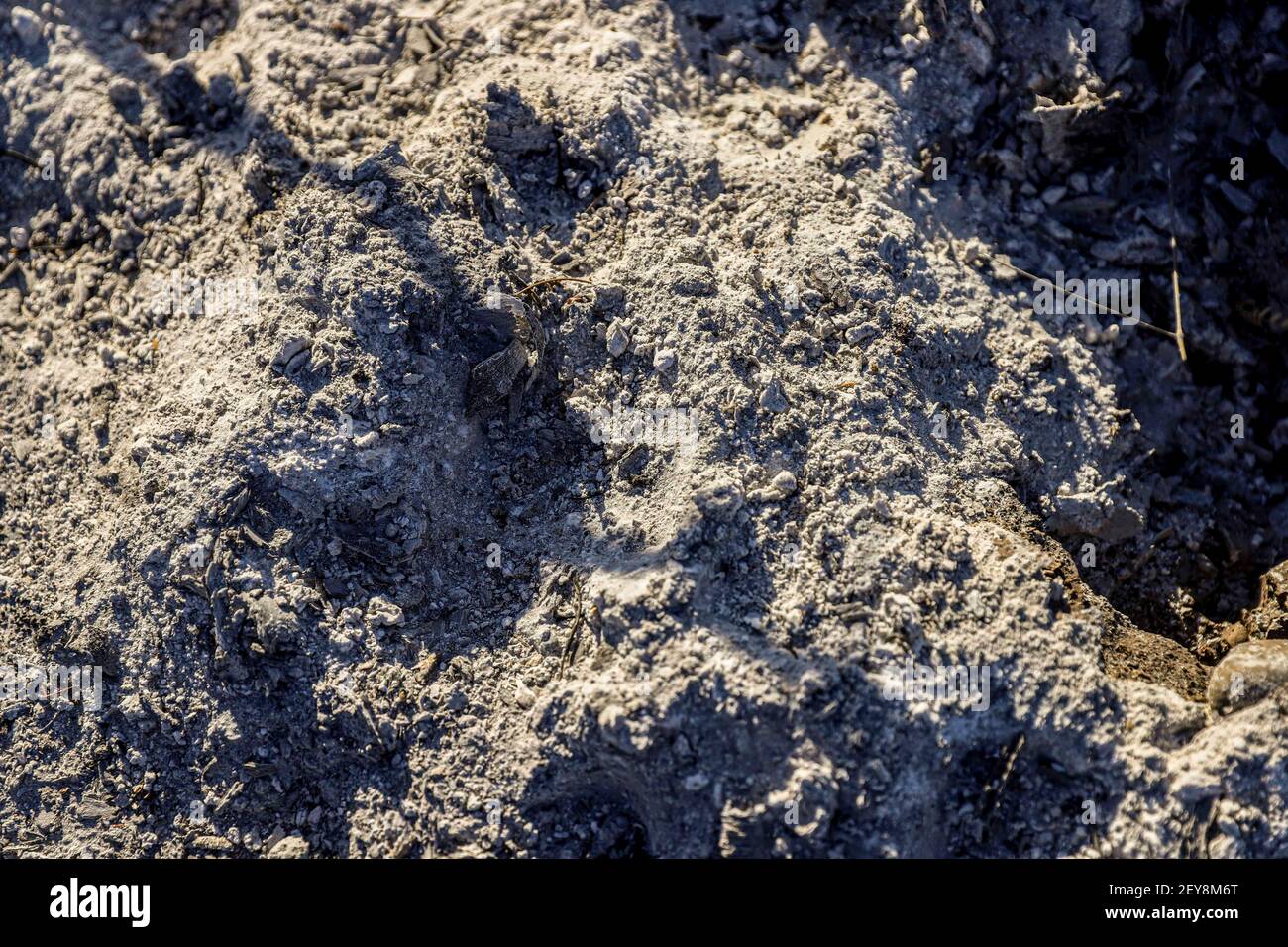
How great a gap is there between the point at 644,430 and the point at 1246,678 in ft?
7.35

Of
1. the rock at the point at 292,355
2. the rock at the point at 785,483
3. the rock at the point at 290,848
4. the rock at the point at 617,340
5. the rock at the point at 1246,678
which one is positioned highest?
the rock at the point at 617,340

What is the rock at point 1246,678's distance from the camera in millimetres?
3176

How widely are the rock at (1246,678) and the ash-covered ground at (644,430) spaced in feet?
0.10

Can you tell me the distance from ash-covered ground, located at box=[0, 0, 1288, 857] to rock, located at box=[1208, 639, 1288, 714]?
0.10 ft

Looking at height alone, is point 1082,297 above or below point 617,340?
above

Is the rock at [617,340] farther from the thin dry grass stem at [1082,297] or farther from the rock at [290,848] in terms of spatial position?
the rock at [290,848]

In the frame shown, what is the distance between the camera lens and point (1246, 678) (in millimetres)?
3207

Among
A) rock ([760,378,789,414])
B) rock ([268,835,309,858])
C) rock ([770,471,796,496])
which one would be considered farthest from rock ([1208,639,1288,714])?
rock ([268,835,309,858])

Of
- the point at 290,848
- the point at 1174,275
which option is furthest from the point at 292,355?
the point at 1174,275

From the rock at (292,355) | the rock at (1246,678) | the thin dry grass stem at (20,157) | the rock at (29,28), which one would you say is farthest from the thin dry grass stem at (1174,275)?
the rock at (29,28)

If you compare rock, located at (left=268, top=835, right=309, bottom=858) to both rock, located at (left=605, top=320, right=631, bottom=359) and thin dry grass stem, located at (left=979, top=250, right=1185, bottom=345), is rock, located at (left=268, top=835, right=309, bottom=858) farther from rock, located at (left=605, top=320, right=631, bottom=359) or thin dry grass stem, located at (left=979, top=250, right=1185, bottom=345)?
thin dry grass stem, located at (left=979, top=250, right=1185, bottom=345)

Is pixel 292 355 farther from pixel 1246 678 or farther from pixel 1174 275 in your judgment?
pixel 1174 275

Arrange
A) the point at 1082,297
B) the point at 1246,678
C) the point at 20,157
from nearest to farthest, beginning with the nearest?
the point at 1246,678, the point at 1082,297, the point at 20,157

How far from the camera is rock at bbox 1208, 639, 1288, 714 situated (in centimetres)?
318
